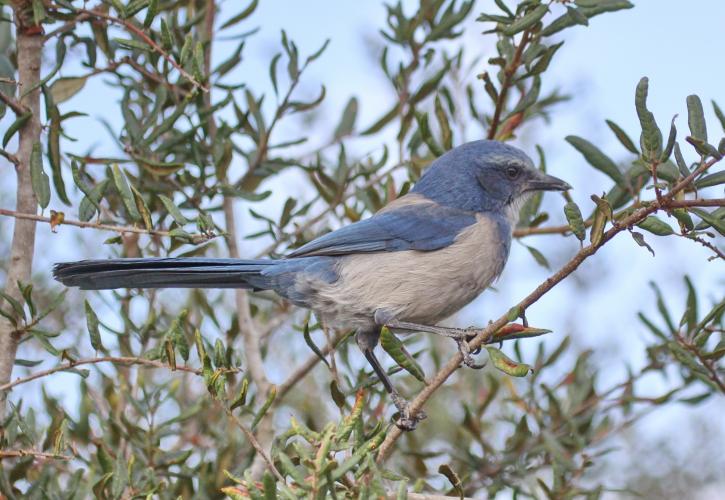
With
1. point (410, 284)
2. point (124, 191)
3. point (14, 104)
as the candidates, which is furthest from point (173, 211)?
point (410, 284)

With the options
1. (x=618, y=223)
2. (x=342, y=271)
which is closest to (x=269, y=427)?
(x=342, y=271)

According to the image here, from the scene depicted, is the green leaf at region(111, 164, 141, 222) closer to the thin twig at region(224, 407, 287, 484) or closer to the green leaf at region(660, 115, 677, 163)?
the thin twig at region(224, 407, 287, 484)

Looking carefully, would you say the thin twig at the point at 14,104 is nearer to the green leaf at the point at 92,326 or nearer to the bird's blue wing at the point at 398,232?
the green leaf at the point at 92,326

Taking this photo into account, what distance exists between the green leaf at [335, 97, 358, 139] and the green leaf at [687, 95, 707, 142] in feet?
6.64

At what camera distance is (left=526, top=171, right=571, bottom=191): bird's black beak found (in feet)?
13.6

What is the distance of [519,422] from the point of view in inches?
138

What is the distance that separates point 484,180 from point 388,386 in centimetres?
117

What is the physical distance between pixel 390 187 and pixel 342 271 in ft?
1.43

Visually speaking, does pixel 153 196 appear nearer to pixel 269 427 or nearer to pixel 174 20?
pixel 174 20

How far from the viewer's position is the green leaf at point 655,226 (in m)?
2.31

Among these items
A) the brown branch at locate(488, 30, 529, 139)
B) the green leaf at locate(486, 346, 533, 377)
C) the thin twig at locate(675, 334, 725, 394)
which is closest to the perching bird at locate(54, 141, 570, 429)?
the brown branch at locate(488, 30, 529, 139)

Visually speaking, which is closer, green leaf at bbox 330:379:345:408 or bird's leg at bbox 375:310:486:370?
green leaf at bbox 330:379:345:408

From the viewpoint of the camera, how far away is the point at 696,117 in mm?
2342

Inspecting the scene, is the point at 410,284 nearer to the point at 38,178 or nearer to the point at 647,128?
the point at 38,178
